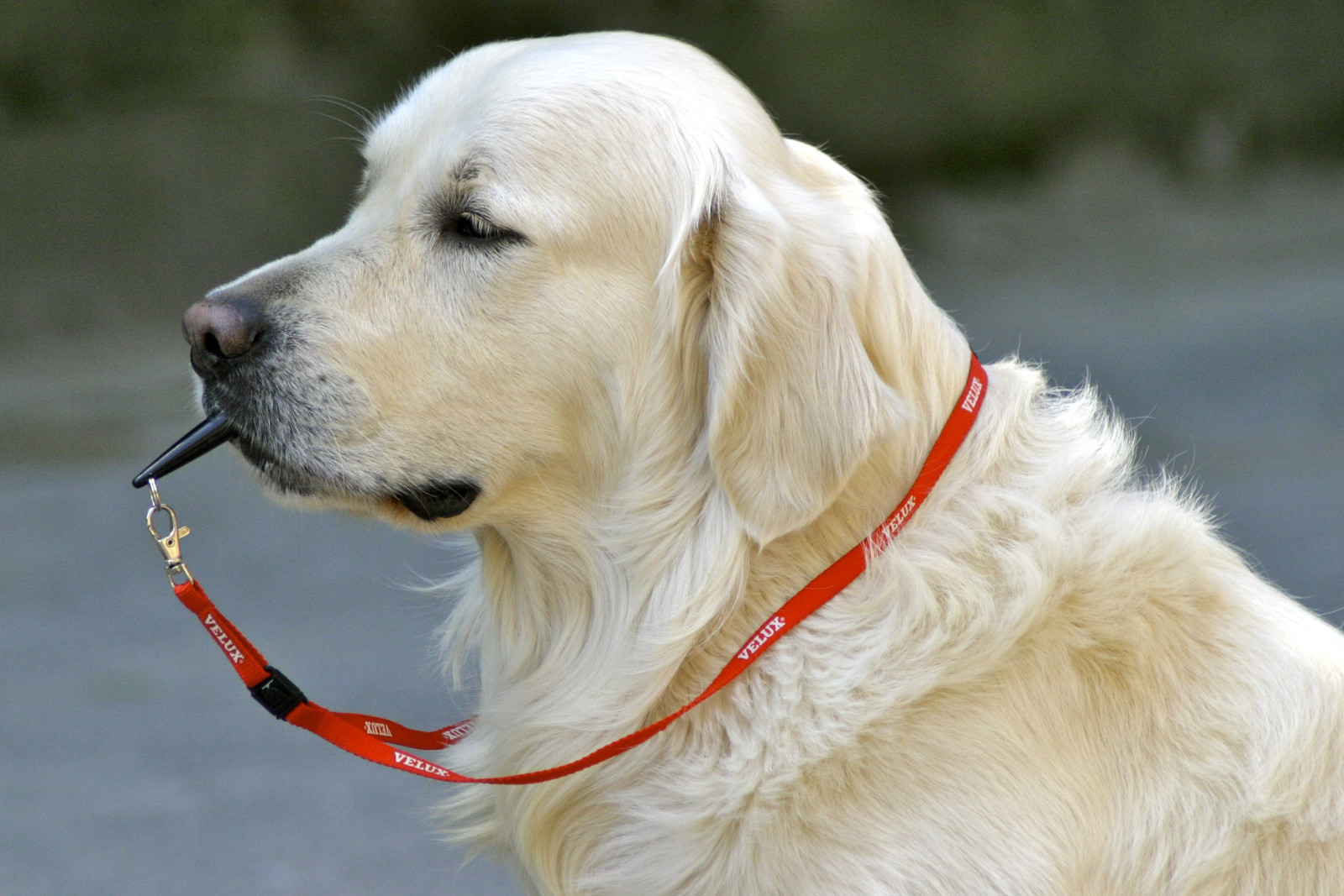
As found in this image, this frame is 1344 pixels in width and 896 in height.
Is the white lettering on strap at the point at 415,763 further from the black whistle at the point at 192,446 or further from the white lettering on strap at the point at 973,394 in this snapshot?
the white lettering on strap at the point at 973,394

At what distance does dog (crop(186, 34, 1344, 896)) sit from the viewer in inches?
77.9

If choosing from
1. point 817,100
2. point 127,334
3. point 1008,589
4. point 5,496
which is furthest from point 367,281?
point 817,100

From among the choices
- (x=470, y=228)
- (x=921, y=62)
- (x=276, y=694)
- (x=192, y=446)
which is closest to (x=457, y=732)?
(x=276, y=694)

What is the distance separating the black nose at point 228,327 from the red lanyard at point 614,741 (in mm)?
249

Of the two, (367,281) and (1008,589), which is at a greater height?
(1008,589)

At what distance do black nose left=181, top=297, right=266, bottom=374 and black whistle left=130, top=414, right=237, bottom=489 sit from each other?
0.11 metres

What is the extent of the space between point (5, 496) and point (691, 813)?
16.0ft

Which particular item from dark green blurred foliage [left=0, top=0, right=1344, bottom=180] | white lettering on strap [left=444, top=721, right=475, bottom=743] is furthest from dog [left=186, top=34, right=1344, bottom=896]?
dark green blurred foliage [left=0, top=0, right=1344, bottom=180]

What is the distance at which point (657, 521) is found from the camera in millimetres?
2211

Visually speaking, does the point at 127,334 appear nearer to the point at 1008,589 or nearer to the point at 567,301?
the point at 567,301

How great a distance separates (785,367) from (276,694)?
3.25ft

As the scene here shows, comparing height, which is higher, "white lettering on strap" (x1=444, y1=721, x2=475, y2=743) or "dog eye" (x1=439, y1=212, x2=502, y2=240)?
"dog eye" (x1=439, y1=212, x2=502, y2=240)

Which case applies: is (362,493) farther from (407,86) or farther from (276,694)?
(407,86)

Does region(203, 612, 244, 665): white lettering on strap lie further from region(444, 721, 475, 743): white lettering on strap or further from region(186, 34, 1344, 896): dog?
region(444, 721, 475, 743): white lettering on strap
